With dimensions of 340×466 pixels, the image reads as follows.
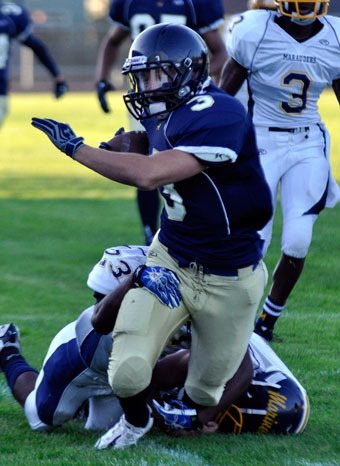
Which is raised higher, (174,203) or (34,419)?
(174,203)

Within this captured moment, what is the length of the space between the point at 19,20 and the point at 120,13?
339 cm

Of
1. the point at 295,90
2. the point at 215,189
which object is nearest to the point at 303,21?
the point at 295,90

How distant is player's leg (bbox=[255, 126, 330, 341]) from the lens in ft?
18.6

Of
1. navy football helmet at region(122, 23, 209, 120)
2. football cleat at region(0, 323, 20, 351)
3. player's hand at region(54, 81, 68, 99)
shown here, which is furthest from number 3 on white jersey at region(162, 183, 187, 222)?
player's hand at region(54, 81, 68, 99)

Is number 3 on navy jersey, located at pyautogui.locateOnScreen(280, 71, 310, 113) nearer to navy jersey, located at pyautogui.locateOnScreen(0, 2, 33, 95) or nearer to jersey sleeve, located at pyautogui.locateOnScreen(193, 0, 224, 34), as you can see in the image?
jersey sleeve, located at pyautogui.locateOnScreen(193, 0, 224, 34)

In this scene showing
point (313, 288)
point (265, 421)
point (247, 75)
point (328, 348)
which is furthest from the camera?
point (313, 288)

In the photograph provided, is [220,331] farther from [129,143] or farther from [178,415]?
[129,143]

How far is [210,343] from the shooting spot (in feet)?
13.4

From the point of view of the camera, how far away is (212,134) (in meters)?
3.85

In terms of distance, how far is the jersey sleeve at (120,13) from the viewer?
26.5 feet

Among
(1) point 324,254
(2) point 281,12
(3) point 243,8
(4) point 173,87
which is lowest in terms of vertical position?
(3) point 243,8

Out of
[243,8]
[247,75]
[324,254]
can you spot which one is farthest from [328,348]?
[243,8]

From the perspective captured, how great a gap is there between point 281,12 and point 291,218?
1070mm

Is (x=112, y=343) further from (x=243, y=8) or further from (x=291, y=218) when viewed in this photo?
(x=243, y=8)
